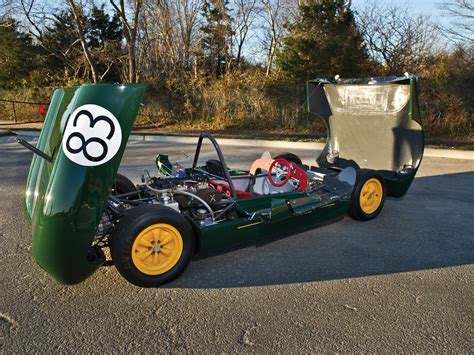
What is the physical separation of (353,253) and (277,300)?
1.24m

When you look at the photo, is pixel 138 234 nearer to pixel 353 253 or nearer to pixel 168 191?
pixel 168 191

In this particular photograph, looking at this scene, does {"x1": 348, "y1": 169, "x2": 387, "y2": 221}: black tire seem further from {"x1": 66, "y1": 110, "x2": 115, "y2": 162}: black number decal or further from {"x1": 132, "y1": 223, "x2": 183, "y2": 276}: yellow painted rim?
{"x1": 66, "y1": 110, "x2": 115, "y2": 162}: black number decal

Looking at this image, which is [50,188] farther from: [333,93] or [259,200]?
[333,93]

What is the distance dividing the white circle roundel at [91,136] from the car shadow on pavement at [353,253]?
4.08 feet

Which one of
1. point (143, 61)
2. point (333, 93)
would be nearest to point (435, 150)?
point (333, 93)

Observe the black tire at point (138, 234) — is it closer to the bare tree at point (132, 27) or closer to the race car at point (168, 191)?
the race car at point (168, 191)

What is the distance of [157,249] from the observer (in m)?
3.23

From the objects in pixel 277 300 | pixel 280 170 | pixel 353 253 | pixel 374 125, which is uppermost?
pixel 374 125

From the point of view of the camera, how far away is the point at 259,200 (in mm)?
4004

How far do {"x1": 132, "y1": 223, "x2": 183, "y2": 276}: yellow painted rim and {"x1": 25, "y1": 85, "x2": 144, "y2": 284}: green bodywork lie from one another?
12.5 inches

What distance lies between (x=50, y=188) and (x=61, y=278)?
68 cm

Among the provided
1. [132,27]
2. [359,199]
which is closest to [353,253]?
[359,199]

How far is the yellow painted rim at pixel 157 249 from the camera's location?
315 centimetres

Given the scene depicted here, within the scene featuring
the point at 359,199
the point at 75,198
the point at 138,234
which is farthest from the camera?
the point at 359,199
